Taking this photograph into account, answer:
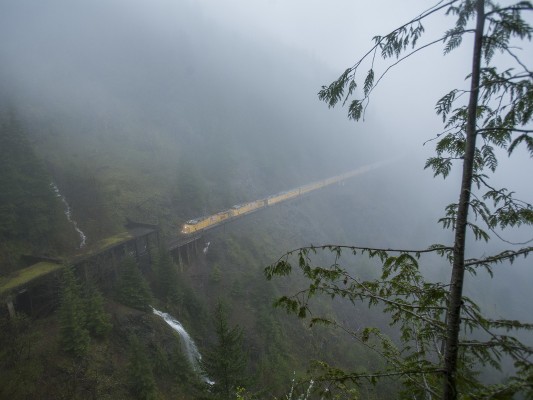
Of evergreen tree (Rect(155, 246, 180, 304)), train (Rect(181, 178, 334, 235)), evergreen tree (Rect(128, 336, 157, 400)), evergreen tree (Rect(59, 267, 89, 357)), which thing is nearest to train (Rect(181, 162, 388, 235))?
train (Rect(181, 178, 334, 235))

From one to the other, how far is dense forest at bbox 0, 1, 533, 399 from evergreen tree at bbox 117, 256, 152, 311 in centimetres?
12

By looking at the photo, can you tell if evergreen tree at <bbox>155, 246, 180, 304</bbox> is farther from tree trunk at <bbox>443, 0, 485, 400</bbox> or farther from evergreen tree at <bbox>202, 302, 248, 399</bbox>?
tree trunk at <bbox>443, 0, 485, 400</bbox>

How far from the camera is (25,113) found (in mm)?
56594

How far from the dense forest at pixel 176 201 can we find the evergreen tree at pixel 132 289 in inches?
4.6

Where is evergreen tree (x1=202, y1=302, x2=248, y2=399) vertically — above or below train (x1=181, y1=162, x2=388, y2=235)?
below

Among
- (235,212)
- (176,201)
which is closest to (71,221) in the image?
(176,201)

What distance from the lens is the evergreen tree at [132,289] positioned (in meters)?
25.6

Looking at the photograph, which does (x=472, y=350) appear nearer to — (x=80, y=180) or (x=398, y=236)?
(x=80, y=180)

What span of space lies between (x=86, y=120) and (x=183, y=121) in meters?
24.5

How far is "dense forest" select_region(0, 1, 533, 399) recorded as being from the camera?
2044 centimetres

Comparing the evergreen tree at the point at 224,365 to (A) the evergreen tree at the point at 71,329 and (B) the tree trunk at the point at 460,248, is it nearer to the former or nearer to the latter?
(A) the evergreen tree at the point at 71,329

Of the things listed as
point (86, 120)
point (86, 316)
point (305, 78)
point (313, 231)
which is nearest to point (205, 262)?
point (86, 316)

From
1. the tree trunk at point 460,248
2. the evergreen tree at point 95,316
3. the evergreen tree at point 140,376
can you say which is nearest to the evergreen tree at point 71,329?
the evergreen tree at point 95,316

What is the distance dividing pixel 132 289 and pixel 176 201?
22.6 meters
